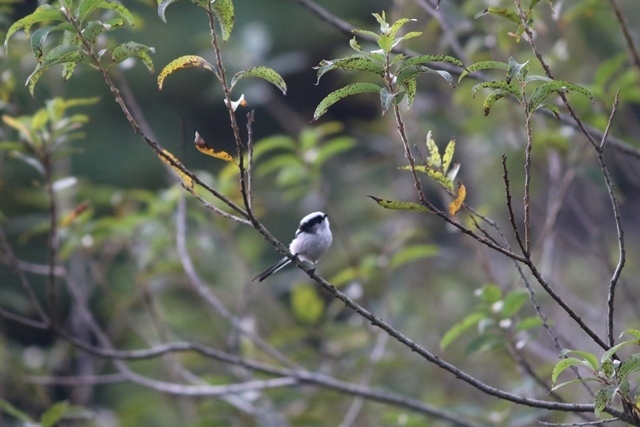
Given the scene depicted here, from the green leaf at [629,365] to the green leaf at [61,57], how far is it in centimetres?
151

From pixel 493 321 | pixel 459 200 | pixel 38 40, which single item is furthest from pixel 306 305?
pixel 38 40

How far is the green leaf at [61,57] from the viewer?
191 cm

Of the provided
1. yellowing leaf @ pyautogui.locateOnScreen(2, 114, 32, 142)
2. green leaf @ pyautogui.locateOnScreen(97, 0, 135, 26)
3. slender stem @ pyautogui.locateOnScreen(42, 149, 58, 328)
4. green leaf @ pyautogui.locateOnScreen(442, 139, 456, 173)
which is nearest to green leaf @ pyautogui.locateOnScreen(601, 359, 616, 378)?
green leaf @ pyautogui.locateOnScreen(442, 139, 456, 173)

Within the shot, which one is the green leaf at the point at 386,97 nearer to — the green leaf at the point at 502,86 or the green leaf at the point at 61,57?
the green leaf at the point at 502,86

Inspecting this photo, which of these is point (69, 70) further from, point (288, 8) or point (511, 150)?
point (288, 8)

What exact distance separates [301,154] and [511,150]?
1.29 meters

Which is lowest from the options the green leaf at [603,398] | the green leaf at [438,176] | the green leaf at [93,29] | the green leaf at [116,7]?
the green leaf at [603,398]

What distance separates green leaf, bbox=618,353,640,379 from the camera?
A: 1.78 meters

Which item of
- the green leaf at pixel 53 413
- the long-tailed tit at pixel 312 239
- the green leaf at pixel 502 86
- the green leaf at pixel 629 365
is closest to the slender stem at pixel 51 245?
the green leaf at pixel 53 413

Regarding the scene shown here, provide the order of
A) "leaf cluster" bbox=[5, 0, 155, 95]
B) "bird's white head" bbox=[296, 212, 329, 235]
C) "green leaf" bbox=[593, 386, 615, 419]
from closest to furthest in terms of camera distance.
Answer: "green leaf" bbox=[593, 386, 615, 419] → "leaf cluster" bbox=[5, 0, 155, 95] → "bird's white head" bbox=[296, 212, 329, 235]

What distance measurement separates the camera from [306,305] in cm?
420

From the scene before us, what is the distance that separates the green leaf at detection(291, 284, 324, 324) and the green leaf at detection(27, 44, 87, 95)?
8.08ft

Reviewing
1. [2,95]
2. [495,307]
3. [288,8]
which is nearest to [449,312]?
[495,307]

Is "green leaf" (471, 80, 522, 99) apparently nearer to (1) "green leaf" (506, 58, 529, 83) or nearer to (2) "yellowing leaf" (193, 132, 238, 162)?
(1) "green leaf" (506, 58, 529, 83)
